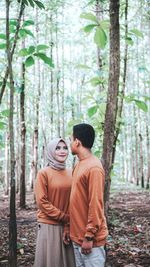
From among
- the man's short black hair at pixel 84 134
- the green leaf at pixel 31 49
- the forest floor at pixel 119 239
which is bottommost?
the forest floor at pixel 119 239

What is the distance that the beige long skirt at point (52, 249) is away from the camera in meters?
3.39

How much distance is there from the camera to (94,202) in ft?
9.72

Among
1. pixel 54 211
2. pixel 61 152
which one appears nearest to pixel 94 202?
pixel 54 211

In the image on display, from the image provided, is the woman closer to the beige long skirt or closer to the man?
the beige long skirt

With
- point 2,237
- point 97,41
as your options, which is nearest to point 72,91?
point 2,237

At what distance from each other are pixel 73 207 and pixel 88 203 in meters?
0.13

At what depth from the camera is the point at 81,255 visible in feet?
10.2

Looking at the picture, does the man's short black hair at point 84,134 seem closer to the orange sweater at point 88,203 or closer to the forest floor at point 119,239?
the orange sweater at point 88,203

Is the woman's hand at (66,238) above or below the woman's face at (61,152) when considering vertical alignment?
below

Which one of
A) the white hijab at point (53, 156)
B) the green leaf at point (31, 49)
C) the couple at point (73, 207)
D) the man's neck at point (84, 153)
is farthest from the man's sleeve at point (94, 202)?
the green leaf at point (31, 49)

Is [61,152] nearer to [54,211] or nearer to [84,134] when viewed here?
[84,134]

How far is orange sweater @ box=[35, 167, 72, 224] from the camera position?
3.35m

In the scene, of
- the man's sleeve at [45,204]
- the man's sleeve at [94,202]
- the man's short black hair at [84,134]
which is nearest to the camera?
the man's sleeve at [94,202]

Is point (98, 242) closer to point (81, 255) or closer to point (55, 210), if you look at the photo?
point (81, 255)
